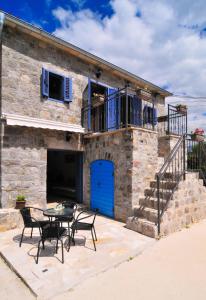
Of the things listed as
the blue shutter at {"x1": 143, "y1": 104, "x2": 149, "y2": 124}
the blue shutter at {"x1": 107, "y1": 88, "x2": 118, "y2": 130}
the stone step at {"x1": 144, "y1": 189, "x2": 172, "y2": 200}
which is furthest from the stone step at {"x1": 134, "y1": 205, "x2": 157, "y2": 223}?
the blue shutter at {"x1": 143, "y1": 104, "x2": 149, "y2": 124}

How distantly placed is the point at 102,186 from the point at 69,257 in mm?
3938

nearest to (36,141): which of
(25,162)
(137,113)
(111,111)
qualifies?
(25,162)

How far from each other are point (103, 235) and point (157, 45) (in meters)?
9.44

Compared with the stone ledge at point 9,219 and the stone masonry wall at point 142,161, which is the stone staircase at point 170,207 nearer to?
the stone masonry wall at point 142,161

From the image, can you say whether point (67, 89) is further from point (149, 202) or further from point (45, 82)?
point (149, 202)

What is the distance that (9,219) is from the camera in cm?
649

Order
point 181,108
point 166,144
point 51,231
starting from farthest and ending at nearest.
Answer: point 181,108 → point 166,144 → point 51,231

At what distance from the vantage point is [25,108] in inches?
303

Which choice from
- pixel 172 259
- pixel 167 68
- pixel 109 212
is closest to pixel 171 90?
pixel 167 68

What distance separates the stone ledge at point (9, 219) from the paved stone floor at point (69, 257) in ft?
0.72

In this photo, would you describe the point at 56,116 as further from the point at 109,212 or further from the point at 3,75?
the point at 109,212

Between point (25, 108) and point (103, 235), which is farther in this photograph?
point (25, 108)

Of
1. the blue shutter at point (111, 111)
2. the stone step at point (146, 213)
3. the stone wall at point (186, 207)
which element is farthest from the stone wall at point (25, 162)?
the stone wall at point (186, 207)

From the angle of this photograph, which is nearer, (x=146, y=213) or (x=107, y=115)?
(x=146, y=213)
